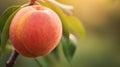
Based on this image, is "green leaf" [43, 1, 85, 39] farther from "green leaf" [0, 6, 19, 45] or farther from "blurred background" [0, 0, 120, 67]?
"blurred background" [0, 0, 120, 67]

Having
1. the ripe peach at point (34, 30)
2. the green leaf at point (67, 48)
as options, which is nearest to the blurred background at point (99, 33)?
the green leaf at point (67, 48)

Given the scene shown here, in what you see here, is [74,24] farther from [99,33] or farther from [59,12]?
[99,33]

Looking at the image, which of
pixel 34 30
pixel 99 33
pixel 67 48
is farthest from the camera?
pixel 99 33

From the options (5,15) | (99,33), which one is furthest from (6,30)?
(99,33)

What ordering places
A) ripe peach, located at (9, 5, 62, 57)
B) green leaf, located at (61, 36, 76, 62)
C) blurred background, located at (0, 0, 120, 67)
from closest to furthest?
ripe peach, located at (9, 5, 62, 57) < green leaf, located at (61, 36, 76, 62) < blurred background, located at (0, 0, 120, 67)

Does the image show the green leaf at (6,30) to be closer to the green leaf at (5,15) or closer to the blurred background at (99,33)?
the green leaf at (5,15)

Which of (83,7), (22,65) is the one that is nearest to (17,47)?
(22,65)

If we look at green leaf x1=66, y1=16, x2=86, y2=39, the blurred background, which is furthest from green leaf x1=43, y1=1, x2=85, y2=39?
the blurred background
